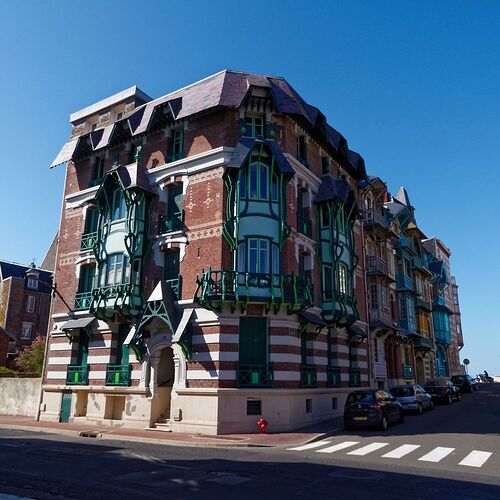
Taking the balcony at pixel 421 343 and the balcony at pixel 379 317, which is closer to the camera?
the balcony at pixel 379 317

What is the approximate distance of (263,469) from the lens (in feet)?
36.5

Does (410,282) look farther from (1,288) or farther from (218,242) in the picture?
(1,288)

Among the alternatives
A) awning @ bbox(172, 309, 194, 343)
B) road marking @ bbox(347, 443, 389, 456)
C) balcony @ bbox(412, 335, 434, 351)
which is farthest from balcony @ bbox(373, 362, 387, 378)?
road marking @ bbox(347, 443, 389, 456)

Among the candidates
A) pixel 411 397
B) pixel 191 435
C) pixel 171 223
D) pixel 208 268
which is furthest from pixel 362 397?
pixel 171 223

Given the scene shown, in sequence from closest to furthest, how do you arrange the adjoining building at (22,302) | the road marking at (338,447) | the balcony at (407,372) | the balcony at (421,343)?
the road marking at (338,447) < the balcony at (407,372) < the balcony at (421,343) < the adjoining building at (22,302)

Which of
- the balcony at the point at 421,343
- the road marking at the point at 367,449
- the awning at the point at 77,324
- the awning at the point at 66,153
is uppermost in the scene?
the awning at the point at 66,153

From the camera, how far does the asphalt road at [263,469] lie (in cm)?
873

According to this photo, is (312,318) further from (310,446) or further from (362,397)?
(310,446)

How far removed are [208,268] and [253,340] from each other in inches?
150

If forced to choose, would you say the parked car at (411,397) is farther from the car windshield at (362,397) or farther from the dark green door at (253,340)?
the dark green door at (253,340)

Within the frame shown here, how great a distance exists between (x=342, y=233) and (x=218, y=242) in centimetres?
847

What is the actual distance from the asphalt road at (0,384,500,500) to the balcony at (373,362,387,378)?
509 inches

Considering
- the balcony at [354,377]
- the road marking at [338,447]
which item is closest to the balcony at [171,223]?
the road marking at [338,447]

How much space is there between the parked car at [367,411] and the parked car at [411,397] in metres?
5.70
